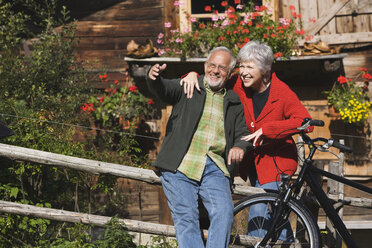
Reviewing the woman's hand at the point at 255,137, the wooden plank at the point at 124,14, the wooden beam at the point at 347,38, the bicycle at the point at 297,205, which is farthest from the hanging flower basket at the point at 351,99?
the woman's hand at the point at 255,137

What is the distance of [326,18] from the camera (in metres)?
7.07

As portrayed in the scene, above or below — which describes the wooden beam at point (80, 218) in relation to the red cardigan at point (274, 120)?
below

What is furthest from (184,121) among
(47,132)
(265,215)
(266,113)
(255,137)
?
(47,132)

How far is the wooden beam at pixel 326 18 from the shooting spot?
23.1 feet

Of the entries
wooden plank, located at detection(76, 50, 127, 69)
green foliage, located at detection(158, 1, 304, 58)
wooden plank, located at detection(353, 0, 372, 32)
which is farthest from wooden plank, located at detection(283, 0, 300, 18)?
wooden plank, located at detection(76, 50, 127, 69)

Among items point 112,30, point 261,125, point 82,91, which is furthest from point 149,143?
point 261,125

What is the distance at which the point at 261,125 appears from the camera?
3654 millimetres

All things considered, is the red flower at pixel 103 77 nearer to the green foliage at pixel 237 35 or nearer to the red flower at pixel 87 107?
the red flower at pixel 87 107

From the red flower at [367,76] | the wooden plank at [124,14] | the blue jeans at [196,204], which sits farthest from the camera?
the wooden plank at [124,14]

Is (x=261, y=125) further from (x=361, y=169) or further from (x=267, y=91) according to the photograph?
(x=361, y=169)

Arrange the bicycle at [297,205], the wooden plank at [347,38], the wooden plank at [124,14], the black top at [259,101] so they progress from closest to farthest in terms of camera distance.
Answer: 1. the bicycle at [297,205]
2. the black top at [259,101]
3. the wooden plank at [347,38]
4. the wooden plank at [124,14]

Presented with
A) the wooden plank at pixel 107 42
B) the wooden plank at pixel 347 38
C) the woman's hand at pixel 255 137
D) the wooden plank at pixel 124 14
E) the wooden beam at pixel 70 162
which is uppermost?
the wooden plank at pixel 124 14

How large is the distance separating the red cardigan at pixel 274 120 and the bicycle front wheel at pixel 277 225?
0.71 feet

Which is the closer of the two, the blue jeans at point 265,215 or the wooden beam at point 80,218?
the blue jeans at point 265,215
